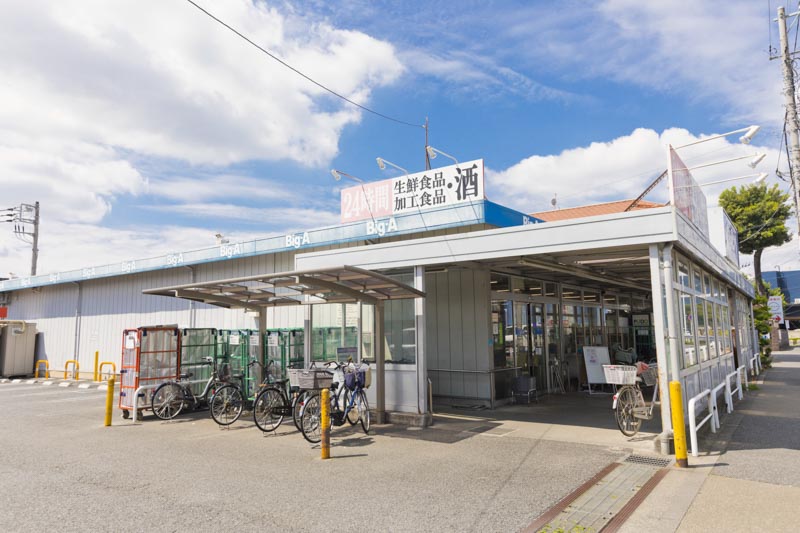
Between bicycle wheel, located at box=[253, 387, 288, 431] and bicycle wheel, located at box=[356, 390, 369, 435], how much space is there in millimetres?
1403

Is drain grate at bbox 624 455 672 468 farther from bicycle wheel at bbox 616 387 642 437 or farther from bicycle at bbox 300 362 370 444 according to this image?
bicycle at bbox 300 362 370 444

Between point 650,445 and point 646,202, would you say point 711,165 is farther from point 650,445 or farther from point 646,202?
point 646,202

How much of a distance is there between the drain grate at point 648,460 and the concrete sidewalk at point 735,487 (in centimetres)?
26

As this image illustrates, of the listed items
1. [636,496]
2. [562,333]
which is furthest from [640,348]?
[636,496]

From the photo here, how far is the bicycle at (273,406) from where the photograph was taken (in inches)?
326

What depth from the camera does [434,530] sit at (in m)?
4.31

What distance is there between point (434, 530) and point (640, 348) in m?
16.4

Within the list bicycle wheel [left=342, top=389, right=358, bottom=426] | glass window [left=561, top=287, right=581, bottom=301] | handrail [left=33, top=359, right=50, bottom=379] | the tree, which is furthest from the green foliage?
handrail [left=33, top=359, right=50, bottom=379]

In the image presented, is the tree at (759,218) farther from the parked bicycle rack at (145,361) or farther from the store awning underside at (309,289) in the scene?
the parked bicycle rack at (145,361)

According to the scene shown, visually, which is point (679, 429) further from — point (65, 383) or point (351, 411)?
point (65, 383)

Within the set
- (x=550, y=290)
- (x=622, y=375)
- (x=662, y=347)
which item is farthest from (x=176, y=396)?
(x=550, y=290)

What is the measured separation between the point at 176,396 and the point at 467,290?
21.2 ft

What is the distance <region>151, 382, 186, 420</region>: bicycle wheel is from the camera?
33.8 feet

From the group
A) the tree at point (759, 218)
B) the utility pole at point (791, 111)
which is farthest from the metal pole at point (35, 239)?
the tree at point (759, 218)
